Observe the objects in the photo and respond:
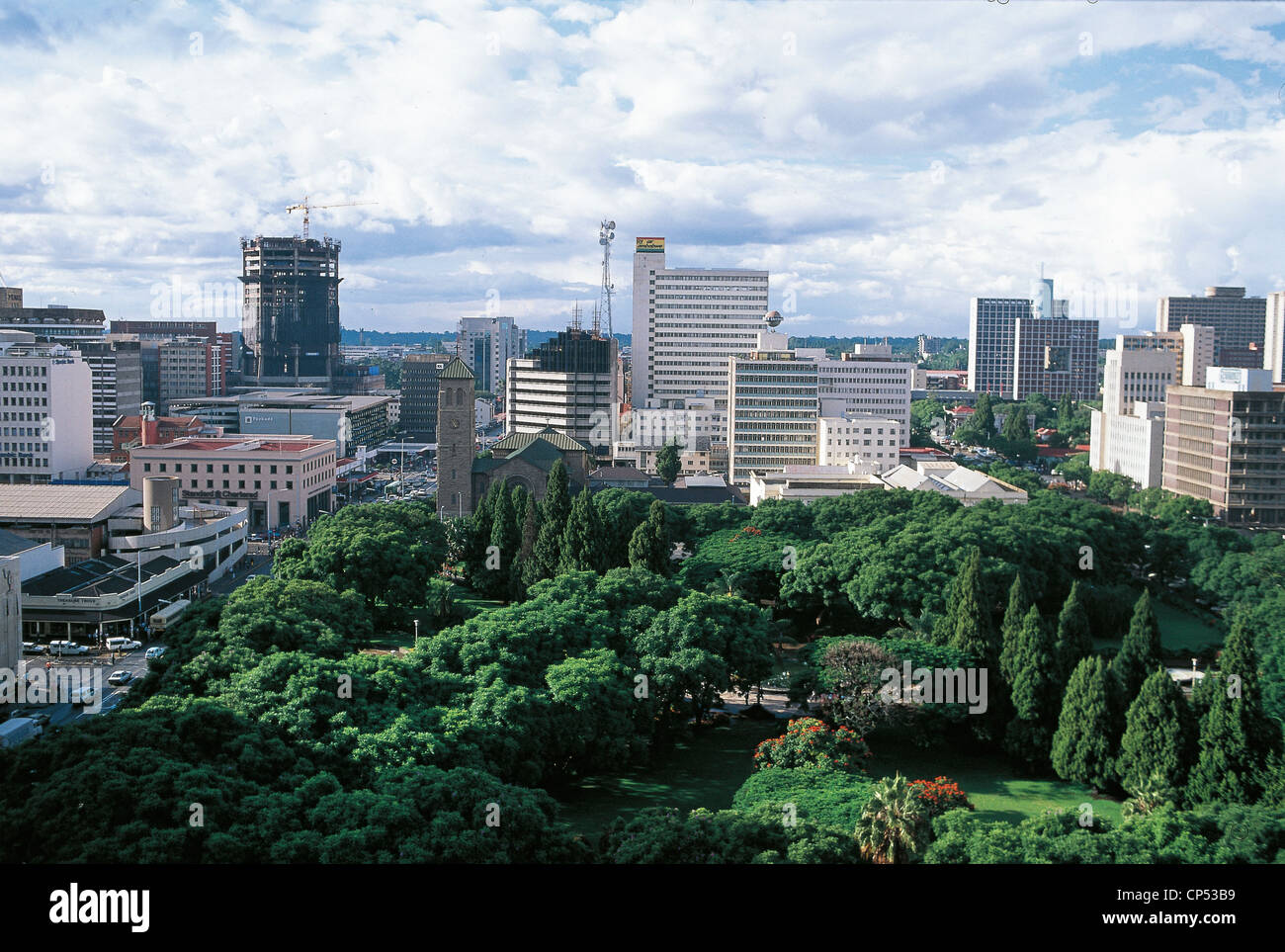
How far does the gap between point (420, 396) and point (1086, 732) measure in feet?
237

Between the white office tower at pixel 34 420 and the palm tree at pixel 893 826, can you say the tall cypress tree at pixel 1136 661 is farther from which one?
the white office tower at pixel 34 420

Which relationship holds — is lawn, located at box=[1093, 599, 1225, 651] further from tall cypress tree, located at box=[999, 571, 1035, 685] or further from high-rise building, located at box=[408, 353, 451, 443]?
high-rise building, located at box=[408, 353, 451, 443]

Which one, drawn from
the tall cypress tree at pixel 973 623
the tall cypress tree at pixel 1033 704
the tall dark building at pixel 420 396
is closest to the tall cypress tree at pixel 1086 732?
the tall cypress tree at pixel 1033 704

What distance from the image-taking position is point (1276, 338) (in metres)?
72.4

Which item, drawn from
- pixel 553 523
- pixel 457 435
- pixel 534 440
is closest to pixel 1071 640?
pixel 553 523

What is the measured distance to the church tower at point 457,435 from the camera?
42562 mm

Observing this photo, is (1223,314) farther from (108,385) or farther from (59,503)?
(59,503)

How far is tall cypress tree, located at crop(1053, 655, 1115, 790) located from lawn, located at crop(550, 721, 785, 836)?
187 inches

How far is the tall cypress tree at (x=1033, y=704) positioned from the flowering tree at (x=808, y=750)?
3.19m

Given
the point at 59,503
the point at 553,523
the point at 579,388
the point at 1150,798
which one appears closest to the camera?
the point at 1150,798

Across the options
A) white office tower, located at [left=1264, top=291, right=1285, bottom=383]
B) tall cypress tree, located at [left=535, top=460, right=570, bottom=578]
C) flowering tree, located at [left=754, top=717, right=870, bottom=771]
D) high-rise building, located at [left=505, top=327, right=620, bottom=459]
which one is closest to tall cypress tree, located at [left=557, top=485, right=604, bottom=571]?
tall cypress tree, located at [left=535, top=460, right=570, bottom=578]

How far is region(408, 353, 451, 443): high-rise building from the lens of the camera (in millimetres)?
84875
